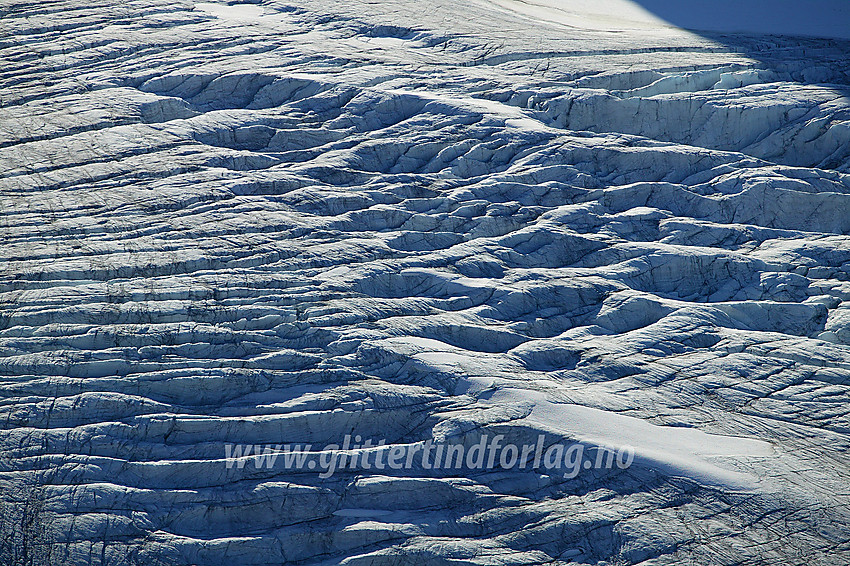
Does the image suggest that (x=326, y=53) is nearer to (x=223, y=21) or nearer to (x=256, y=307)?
(x=223, y=21)

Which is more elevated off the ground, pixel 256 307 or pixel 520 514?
pixel 256 307

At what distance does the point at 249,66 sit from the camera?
5.53 metres

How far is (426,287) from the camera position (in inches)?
149

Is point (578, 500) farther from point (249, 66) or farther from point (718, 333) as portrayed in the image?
point (249, 66)

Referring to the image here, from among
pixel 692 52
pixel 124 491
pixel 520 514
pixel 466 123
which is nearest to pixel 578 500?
pixel 520 514

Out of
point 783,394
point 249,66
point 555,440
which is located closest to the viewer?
point 555,440

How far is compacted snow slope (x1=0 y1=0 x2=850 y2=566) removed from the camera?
9.04 feet

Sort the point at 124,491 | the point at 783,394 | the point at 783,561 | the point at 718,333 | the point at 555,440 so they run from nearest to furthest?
the point at 783,561, the point at 124,491, the point at 555,440, the point at 783,394, the point at 718,333

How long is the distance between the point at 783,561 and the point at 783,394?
88cm

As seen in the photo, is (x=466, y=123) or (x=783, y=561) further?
(x=466, y=123)

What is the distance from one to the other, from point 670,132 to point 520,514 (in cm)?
324

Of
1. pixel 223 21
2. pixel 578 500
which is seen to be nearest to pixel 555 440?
pixel 578 500

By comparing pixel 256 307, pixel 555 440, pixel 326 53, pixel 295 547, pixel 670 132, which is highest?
pixel 326 53

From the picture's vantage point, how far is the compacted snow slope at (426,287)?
9.04ft
